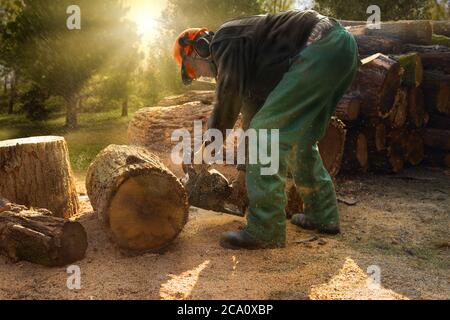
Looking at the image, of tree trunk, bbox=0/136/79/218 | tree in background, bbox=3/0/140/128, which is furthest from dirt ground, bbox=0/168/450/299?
tree in background, bbox=3/0/140/128

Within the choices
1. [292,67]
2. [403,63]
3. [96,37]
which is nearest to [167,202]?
[292,67]

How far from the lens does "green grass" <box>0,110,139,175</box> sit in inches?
354

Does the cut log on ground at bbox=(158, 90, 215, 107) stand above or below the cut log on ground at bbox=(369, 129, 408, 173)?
above

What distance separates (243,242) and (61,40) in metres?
9.85

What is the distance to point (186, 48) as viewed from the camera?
3623mm

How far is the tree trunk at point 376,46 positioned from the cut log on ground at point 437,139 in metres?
1.38

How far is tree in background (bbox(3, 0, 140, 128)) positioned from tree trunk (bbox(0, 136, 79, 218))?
8.08m

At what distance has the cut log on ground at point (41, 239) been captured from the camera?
3035mm

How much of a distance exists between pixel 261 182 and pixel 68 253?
1494mm

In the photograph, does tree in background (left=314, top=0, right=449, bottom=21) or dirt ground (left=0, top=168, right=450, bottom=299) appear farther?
tree in background (left=314, top=0, right=449, bottom=21)

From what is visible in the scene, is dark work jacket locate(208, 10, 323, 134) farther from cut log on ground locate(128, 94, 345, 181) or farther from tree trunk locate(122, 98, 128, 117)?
tree trunk locate(122, 98, 128, 117)

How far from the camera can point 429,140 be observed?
676 centimetres

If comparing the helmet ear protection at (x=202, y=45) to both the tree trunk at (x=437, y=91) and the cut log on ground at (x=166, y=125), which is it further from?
the tree trunk at (x=437, y=91)

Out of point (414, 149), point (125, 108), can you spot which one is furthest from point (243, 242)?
point (125, 108)
